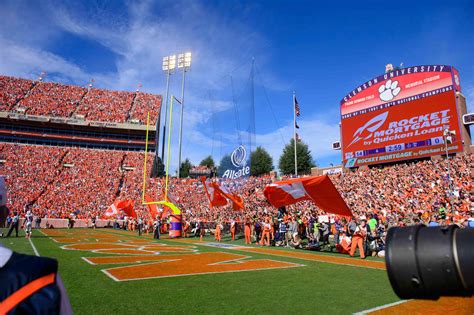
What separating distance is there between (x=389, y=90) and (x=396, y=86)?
0.77m

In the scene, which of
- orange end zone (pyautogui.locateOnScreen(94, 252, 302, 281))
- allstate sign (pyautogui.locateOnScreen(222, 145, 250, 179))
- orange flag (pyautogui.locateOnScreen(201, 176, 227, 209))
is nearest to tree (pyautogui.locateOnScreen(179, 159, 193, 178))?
allstate sign (pyautogui.locateOnScreen(222, 145, 250, 179))

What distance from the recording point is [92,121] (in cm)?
5384

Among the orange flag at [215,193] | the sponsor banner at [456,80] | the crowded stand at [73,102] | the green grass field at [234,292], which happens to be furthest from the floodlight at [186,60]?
the green grass field at [234,292]

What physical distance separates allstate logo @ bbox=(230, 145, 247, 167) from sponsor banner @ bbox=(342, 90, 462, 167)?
14131 mm

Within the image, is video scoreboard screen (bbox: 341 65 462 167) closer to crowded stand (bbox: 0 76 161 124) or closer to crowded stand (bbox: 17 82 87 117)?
crowded stand (bbox: 0 76 161 124)

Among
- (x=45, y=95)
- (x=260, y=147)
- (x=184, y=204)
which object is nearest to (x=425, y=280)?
(x=184, y=204)

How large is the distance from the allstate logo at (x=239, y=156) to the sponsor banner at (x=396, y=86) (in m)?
15.4

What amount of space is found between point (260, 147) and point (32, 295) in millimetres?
71991

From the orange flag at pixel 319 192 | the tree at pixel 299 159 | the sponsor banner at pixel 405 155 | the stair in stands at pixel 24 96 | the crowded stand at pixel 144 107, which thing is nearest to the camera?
the orange flag at pixel 319 192

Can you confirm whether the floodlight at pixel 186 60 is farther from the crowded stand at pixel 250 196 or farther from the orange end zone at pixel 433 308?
the orange end zone at pixel 433 308

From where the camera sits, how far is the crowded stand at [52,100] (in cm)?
5247

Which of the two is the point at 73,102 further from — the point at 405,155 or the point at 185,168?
the point at 405,155

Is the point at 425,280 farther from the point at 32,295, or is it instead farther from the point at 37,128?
the point at 37,128

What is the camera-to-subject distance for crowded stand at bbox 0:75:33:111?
51.5m
